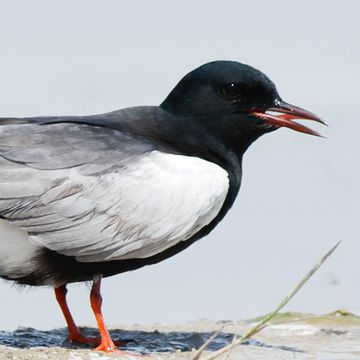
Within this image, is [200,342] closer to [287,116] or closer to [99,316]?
[99,316]

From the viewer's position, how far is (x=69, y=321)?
10.6 metres

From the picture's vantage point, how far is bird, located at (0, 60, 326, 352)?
31.8ft

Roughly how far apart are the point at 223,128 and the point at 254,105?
0.30m

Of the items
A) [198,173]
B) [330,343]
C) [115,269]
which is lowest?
[330,343]

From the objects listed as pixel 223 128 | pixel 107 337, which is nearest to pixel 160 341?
pixel 107 337

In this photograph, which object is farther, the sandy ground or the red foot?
the red foot

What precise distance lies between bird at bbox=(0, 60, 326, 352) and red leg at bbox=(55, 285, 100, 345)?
0.05m

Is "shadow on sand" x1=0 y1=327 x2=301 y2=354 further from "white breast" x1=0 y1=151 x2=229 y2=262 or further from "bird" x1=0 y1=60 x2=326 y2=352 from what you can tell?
"white breast" x1=0 y1=151 x2=229 y2=262

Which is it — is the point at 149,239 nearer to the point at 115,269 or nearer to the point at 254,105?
the point at 115,269

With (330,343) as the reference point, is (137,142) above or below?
above

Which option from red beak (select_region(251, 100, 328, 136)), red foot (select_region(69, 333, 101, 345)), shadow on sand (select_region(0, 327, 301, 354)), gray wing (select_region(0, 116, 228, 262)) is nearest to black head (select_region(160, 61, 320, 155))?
red beak (select_region(251, 100, 328, 136))

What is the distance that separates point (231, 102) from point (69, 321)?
2032mm

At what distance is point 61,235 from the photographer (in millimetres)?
9711

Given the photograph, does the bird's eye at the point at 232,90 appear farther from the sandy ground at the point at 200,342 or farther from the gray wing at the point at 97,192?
the sandy ground at the point at 200,342
